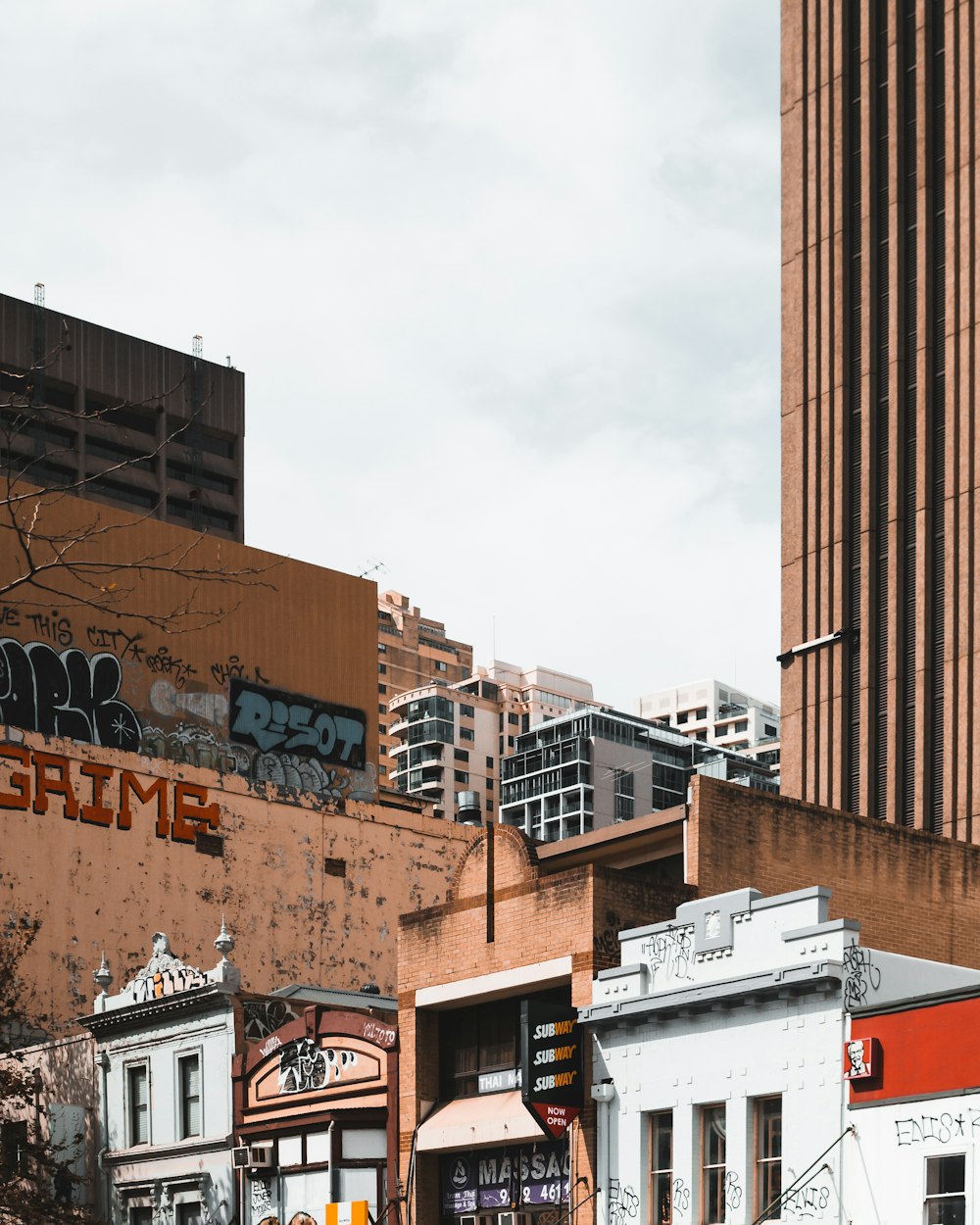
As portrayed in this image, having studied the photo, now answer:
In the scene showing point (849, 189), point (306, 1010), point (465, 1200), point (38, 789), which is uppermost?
point (849, 189)

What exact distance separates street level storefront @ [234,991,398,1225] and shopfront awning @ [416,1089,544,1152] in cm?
114

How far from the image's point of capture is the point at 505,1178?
124 ft

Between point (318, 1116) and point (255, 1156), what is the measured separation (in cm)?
228

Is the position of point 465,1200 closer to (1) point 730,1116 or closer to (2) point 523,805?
(1) point 730,1116

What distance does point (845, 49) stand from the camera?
266ft

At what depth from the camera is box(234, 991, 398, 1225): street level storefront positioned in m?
40.1

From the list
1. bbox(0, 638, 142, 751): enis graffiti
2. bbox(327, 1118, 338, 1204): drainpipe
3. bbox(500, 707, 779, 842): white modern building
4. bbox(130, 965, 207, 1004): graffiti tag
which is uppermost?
bbox(500, 707, 779, 842): white modern building

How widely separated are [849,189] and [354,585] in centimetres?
2264

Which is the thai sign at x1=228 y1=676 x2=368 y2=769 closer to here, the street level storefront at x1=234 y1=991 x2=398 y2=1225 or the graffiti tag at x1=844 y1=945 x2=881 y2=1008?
the street level storefront at x1=234 y1=991 x2=398 y2=1225

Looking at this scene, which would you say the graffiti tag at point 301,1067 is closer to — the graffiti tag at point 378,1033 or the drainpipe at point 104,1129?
the graffiti tag at point 378,1033

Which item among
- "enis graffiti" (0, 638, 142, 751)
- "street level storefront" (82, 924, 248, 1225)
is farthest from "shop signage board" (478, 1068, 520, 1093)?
"enis graffiti" (0, 638, 142, 751)

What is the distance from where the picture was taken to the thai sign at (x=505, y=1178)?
3691 centimetres

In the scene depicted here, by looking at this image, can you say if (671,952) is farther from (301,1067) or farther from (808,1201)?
(301,1067)

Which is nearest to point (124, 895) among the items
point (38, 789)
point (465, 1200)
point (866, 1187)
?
point (38, 789)
